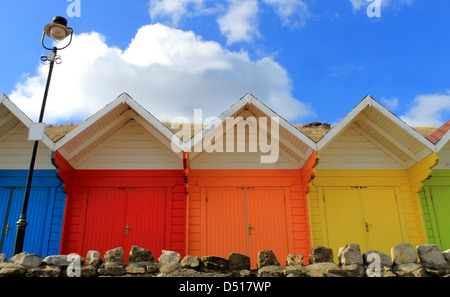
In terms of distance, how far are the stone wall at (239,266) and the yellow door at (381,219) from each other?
4798 mm

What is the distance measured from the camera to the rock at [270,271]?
19.1 feet

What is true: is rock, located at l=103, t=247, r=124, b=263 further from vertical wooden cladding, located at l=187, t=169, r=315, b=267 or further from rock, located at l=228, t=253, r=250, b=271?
vertical wooden cladding, located at l=187, t=169, r=315, b=267

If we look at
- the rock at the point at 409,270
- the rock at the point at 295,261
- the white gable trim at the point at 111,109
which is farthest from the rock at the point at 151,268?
the white gable trim at the point at 111,109

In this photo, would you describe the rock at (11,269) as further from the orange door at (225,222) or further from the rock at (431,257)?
the rock at (431,257)

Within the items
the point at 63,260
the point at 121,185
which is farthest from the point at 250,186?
the point at 63,260

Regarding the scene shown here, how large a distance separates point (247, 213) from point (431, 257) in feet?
18.1

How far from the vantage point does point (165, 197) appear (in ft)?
36.8

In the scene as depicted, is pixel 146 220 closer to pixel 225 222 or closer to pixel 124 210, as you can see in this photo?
pixel 124 210

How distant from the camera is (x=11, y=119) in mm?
11492

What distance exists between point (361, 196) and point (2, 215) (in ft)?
31.9
